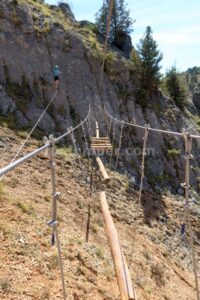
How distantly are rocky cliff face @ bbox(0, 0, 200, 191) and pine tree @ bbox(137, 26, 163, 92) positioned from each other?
75cm

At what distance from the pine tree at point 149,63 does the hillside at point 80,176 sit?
79cm

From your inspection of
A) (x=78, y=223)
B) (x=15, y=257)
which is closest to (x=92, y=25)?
(x=78, y=223)

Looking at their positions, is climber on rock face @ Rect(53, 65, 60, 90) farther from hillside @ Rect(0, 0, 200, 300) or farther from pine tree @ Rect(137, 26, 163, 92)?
Answer: pine tree @ Rect(137, 26, 163, 92)

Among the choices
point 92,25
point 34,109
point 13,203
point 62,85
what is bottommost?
point 13,203

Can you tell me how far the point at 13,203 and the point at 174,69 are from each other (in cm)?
2292

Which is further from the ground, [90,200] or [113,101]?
[113,101]

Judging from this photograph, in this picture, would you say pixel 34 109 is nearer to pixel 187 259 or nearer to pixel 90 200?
pixel 90 200

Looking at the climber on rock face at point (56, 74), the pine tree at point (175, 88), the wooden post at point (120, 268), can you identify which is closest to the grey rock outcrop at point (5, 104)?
the climber on rock face at point (56, 74)

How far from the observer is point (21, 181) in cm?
1129

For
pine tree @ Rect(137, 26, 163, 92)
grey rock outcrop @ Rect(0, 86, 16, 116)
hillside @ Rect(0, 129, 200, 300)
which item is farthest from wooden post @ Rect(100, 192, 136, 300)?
pine tree @ Rect(137, 26, 163, 92)

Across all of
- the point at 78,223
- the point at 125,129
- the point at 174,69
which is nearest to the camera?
the point at 78,223

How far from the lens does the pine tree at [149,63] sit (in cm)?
2555

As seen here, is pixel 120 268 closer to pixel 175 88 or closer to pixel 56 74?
pixel 56 74

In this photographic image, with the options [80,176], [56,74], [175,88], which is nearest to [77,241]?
[80,176]
